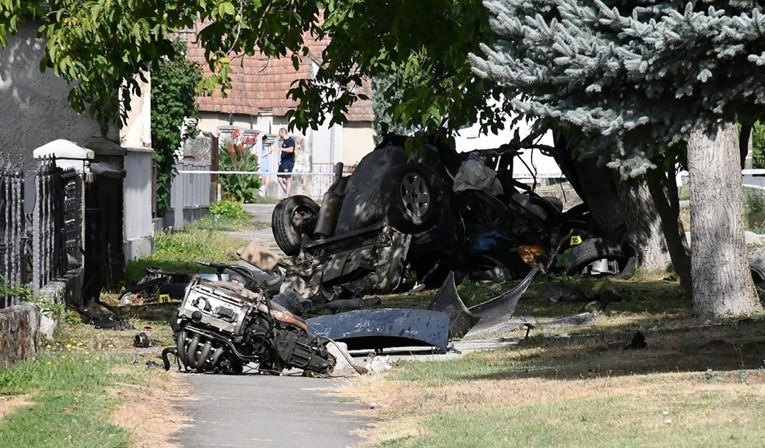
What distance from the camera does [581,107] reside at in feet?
35.1

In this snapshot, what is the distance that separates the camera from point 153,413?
408 inches

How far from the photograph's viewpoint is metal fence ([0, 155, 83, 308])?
1387 centimetres

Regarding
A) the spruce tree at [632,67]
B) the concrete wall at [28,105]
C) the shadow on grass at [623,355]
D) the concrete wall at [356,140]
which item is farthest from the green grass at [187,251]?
the concrete wall at [356,140]

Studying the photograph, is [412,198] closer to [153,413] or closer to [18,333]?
[18,333]

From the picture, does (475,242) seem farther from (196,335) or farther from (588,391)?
(588,391)

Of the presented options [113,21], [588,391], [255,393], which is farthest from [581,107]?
[113,21]

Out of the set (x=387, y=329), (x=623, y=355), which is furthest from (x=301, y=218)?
(x=623, y=355)

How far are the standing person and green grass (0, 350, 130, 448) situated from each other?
3268 cm

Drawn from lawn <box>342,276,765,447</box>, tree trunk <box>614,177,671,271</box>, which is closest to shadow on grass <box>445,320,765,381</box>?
lawn <box>342,276,765,447</box>

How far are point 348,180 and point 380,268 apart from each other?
2.30 meters

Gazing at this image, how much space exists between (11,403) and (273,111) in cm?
4256

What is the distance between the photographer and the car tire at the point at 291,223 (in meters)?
24.1

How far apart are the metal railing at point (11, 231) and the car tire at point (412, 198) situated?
7.93 m

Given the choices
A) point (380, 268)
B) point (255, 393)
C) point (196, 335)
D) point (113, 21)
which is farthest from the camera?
point (380, 268)
